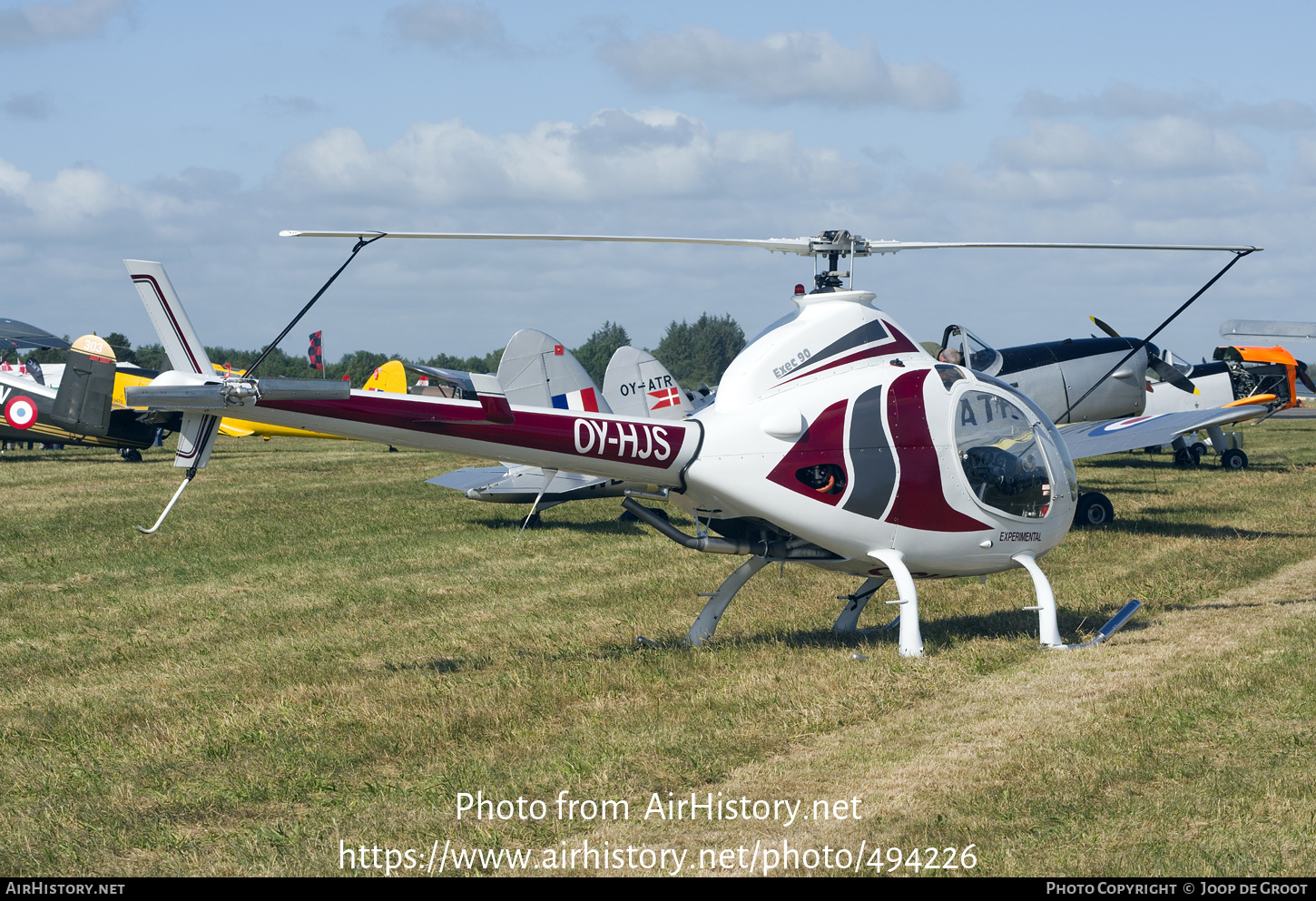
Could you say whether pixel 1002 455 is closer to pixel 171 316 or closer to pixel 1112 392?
pixel 171 316

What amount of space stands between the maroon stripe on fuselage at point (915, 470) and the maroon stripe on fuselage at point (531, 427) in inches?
56.4

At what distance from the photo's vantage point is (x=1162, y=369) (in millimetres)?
22312

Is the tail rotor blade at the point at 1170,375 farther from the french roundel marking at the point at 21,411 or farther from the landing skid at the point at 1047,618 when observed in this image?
the french roundel marking at the point at 21,411

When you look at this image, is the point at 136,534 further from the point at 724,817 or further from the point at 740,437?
the point at 724,817

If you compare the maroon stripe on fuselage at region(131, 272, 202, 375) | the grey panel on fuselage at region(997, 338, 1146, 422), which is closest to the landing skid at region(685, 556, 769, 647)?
the maroon stripe on fuselage at region(131, 272, 202, 375)

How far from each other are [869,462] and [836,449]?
24cm

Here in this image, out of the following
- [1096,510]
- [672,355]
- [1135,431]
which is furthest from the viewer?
[672,355]

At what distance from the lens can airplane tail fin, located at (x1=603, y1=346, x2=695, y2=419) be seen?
15.5 m

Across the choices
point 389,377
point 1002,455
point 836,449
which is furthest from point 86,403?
point 1002,455

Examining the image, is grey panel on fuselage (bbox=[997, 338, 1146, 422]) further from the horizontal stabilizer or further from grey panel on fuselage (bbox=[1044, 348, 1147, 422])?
the horizontal stabilizer

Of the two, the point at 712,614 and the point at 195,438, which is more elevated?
the point at 195,438

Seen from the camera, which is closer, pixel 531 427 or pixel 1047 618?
pixel 531 427

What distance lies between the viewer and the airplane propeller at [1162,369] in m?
21.4

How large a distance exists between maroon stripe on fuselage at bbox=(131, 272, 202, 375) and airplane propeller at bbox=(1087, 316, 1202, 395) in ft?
60.4
